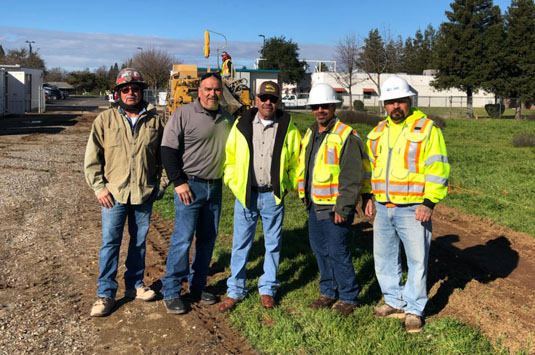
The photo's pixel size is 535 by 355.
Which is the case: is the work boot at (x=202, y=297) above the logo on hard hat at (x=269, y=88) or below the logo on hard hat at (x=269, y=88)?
below

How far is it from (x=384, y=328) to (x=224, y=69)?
1778 centimetres

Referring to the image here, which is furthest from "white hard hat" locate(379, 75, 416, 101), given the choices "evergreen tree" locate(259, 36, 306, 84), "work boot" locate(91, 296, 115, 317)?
"evergreen tree" locate(259, 36, 306, 84)

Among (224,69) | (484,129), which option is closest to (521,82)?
(484,129)

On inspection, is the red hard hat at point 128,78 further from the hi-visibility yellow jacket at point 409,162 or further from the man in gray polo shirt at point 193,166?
the hi-visibility yellow jacket at point 409,162

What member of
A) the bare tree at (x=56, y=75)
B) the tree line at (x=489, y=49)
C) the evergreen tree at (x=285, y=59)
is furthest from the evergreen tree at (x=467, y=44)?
the bare tree at (x=56, y=75)

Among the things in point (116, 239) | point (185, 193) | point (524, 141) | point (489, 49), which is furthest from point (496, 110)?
point (116, 239)

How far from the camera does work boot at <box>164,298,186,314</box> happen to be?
15.3 feet

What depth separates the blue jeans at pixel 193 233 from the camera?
473 centimetres

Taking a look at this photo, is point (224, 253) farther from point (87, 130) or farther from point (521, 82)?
point (521, 82)

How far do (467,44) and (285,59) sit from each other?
1051 inches

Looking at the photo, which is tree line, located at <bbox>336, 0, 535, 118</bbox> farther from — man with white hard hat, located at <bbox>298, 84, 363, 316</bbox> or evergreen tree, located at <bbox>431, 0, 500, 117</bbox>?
man with white hard hat, located at <bbox>298, 84, 363, 316</bbox>

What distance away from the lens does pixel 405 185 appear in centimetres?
417

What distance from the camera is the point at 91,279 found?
5559mm

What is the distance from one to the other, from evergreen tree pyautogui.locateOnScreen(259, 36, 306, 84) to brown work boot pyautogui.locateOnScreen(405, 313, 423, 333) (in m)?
63.6
